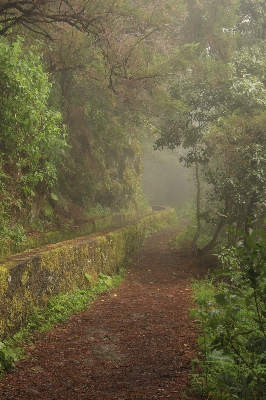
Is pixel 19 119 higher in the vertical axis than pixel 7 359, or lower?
higher

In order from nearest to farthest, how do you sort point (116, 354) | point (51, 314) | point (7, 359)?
point (7, 359)
point (116, 354)
point (51, 314)

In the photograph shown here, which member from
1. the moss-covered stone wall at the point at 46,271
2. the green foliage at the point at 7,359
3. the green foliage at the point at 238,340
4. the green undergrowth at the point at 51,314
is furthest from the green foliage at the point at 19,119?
the green foliage at the point at 238,340

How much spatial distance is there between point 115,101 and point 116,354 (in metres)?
11.1

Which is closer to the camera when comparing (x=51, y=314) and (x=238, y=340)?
(x=238, y=340)

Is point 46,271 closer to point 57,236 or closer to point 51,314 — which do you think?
point 51,314

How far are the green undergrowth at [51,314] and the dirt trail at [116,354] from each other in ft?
0.47

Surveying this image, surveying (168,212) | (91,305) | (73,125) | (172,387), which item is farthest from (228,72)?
(168,212)

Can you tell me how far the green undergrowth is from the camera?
17.1 ft

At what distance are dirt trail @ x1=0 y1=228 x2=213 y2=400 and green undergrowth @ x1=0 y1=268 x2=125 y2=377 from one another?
144 mm

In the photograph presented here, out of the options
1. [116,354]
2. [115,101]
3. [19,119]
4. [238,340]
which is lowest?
[116,354]

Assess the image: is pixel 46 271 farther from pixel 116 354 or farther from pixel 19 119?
pixel 19 119

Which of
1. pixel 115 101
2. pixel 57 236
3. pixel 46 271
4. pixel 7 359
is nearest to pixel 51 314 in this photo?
pixel 46 271

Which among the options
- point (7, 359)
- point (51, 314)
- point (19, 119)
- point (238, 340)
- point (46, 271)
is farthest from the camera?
point (19, 119)

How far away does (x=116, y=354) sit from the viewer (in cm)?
582
